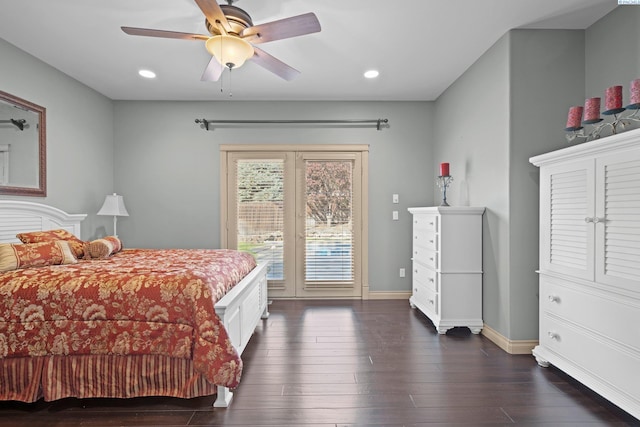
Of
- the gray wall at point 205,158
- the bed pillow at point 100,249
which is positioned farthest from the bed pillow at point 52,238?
the gray wall at point 205,158

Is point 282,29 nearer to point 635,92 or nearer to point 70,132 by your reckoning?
point 635,92

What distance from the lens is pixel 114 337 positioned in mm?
2010

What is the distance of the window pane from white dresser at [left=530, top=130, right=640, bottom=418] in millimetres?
3014

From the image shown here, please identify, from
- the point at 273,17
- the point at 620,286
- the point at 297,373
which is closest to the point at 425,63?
the point at 273,17

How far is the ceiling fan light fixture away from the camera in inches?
90.4

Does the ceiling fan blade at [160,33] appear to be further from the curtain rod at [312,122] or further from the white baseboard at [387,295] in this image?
the white baseboard at [387,295]

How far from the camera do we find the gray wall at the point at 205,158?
181 inches

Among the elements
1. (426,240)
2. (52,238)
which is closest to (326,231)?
(426,240)

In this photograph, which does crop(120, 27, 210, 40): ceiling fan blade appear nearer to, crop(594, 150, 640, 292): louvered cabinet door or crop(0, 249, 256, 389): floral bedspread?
crop(0, 249, 256, 389): floral bedspread

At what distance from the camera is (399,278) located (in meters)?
4.66

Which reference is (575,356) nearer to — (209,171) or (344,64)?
(344,64)

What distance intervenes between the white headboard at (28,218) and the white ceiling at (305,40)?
Answer: 4.89 feet

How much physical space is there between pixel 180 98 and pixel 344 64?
2.33 meters


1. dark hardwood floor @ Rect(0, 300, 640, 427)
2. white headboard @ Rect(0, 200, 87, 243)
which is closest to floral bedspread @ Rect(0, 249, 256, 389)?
dark hardwood floor @ Rect(0, 300, 640, 427)
